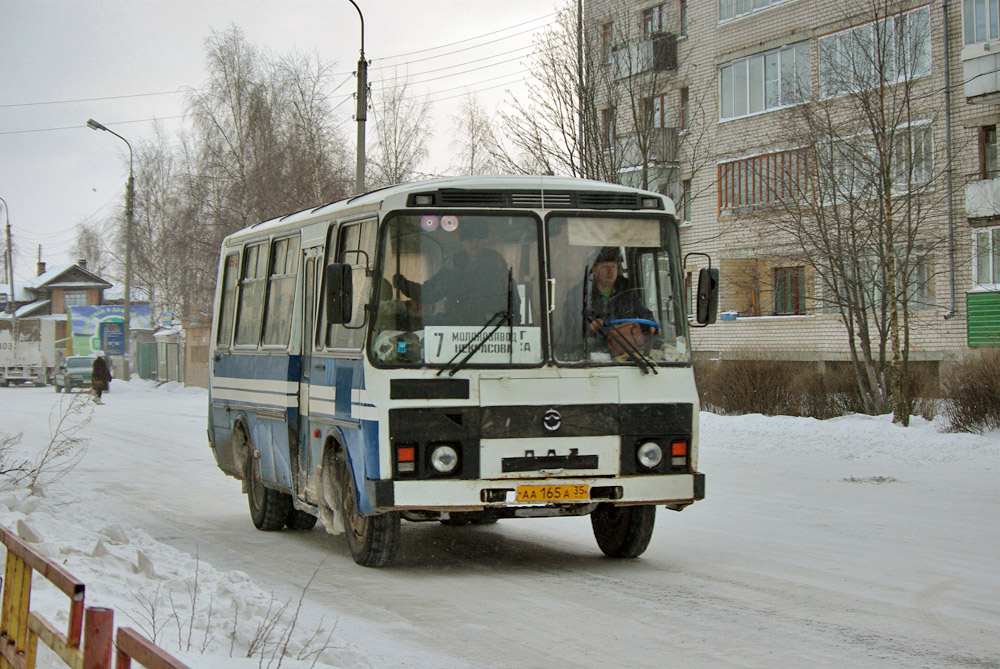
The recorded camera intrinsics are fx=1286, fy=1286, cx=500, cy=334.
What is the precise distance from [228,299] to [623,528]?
556 centimetres

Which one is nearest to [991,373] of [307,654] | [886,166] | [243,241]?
[886,166]

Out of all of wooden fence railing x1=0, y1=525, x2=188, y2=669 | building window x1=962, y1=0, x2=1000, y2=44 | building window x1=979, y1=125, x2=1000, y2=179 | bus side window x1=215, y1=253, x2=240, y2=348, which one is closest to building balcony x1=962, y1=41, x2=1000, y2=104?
building window x1=962, y1=0, x2=1000, y2=44

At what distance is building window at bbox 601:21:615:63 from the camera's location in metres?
A: 25.2

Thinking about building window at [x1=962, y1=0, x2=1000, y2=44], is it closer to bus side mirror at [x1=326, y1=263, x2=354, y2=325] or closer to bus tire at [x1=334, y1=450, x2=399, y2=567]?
bus tire at [x1=334, y1=450, x2=399, y2=567]

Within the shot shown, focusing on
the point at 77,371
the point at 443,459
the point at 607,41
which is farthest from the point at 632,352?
the point at 77,371

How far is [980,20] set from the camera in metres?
30.0

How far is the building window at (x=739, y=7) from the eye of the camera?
36.9 metres

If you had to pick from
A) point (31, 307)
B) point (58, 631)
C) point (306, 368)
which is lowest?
point (58, 631)

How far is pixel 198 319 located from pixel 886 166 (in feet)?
133

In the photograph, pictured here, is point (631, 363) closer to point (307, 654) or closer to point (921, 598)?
point (921, 598)

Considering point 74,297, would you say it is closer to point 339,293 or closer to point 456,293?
point 339,293

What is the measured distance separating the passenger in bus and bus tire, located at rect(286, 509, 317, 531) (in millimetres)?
3896

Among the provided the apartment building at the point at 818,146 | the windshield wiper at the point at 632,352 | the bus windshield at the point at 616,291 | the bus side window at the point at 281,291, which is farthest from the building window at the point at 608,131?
the windshield wiper at the point at 632,352

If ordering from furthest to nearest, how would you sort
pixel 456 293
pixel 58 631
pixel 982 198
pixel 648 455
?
pixel 982 198 → pixel 648 455 → pixel 456 293 → pixel 58 631
